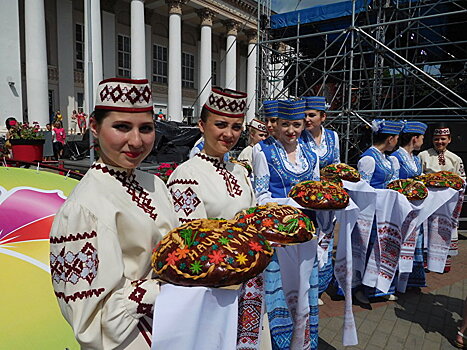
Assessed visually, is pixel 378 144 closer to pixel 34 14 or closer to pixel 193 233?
pixel 193 233

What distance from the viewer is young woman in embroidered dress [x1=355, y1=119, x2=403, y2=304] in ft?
12.2

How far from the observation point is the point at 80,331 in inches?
42.3

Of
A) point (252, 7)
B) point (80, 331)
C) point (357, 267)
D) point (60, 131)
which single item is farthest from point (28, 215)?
point (252, 7)

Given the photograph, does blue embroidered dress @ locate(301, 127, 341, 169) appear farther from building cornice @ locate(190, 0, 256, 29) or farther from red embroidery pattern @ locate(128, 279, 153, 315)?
building cornice @ locate(190, 0, 256, 29)

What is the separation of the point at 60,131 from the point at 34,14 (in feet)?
18.7

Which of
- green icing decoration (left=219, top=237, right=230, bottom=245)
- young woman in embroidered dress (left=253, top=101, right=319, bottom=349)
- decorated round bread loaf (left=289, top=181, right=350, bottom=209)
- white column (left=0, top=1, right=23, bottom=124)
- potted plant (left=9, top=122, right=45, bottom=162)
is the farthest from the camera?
white column (left=0, top=1, right=23, bottom=124)

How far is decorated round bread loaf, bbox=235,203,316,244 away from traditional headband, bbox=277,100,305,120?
115 cm

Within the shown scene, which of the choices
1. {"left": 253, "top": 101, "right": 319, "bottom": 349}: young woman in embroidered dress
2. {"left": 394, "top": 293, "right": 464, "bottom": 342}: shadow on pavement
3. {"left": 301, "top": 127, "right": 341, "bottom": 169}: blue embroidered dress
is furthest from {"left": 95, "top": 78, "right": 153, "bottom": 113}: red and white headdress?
{"left": 394, "top": 293, "right": 464, "bottom": 342}: shadow on pavement

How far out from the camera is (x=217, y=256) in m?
1.17

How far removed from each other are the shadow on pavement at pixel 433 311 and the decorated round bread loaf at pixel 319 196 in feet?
6.07

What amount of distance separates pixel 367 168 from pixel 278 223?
92.5 inches

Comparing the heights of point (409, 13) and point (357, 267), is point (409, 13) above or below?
above

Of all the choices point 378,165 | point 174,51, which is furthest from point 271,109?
point 174,51

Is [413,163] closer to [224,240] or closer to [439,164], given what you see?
[439,164]
